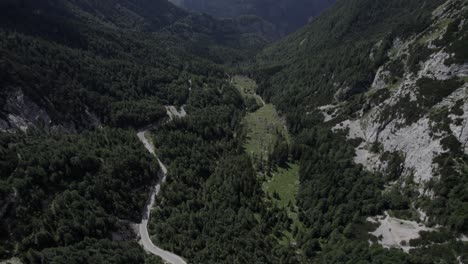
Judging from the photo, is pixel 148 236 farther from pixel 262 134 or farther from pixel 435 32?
pixel 435 32

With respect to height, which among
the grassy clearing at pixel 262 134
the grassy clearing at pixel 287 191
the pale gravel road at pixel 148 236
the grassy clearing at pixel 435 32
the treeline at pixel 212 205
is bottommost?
the pale gravel road at pixel 148 236

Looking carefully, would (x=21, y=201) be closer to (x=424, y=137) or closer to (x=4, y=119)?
(x=4, y=119)

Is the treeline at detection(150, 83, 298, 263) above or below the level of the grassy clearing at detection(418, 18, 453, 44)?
below

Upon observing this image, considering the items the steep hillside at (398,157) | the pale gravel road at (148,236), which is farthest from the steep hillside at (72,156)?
the steep hillside at (398,157)

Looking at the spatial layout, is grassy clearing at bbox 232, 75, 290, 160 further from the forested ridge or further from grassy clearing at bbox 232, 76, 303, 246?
the forested ridge

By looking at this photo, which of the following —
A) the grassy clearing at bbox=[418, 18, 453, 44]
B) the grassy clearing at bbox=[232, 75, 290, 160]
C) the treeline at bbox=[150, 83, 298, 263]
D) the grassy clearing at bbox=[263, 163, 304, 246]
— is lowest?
the treeline at bbox=[150, 83, 298, 263]

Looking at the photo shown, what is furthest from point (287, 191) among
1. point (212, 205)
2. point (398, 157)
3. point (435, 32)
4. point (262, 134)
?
point (435, 32)

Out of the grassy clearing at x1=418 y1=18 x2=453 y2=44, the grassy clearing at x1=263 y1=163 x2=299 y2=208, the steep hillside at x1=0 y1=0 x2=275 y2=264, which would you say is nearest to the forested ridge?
the steep hillside at x1=0 y1=0 x2=275 y2=264

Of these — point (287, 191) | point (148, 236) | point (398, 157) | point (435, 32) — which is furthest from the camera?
point (435, 32)

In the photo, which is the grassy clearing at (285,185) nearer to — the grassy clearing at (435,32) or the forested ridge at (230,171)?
the forested ridge at (230,171)

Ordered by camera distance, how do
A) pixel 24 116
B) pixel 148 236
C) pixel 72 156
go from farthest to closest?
pixel 24 116
pixel 72 156
pixel 148 236
